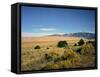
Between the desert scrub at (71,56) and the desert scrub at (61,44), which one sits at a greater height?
the desert scrub at (61,44)

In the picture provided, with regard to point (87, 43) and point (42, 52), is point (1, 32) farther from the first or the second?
point (87, 43)

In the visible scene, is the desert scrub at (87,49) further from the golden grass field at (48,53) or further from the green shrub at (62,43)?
the green shrub at (62,43)

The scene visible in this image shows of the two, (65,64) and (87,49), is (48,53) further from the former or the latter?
(87,49)

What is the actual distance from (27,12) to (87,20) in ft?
2.16

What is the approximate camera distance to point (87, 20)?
2.99 metres

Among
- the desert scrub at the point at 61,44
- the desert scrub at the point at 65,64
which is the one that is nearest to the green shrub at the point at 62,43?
the desert scrub at the point at 61,44

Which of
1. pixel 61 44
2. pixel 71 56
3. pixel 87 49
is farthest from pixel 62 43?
pixel 87 49

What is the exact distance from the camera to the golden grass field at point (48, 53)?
269 cm

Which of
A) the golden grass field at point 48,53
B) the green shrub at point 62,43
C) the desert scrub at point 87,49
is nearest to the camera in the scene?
the golden grass field at point 48,53

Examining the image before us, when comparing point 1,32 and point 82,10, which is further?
point 82,10

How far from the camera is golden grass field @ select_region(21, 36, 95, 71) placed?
8.84ft

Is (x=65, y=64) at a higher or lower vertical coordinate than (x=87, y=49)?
lower

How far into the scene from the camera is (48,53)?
2.80m

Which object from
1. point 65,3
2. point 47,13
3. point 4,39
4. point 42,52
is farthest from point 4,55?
point 65,3
